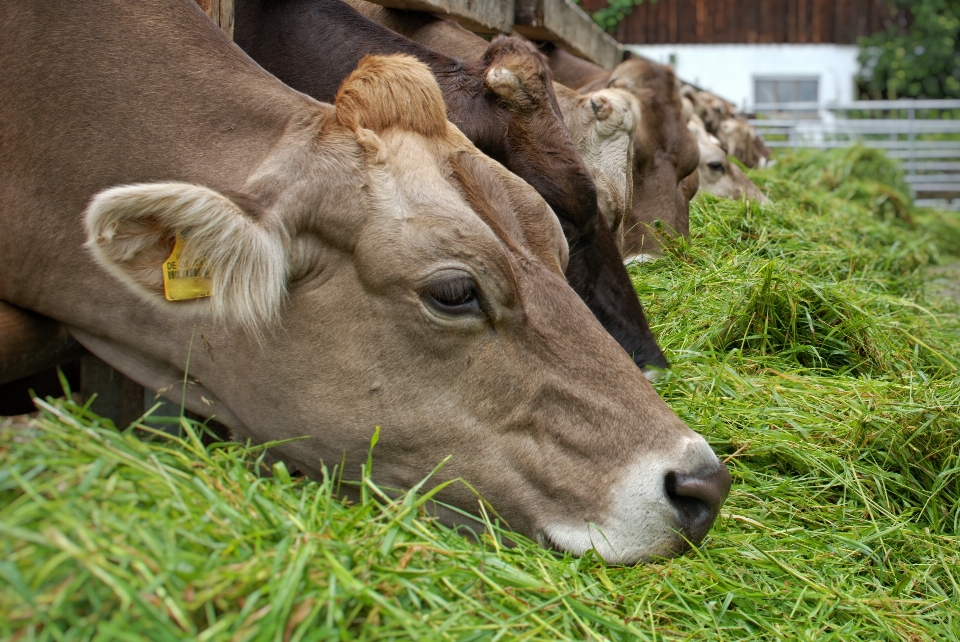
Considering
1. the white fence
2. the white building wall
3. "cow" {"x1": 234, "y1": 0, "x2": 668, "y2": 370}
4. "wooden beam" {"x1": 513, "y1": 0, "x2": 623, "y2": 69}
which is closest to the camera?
"cow" {"x1": 234, "y1": 0, "x2": 668, "y2": 370}

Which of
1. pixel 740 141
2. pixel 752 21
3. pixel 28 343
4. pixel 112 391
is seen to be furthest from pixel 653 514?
pixel 752 21

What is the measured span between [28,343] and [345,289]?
1109 millimetres

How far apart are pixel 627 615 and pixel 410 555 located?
23.7 inches

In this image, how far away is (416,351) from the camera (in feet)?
8.57

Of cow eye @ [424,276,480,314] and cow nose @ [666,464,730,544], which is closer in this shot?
cow nose @ [666,464,730,544]

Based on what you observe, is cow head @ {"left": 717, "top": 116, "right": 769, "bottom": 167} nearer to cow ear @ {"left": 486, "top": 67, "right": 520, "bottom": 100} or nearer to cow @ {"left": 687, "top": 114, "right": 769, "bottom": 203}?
cow @ {"left": 687, "top": 114, "right": 769, "bottom": 203}

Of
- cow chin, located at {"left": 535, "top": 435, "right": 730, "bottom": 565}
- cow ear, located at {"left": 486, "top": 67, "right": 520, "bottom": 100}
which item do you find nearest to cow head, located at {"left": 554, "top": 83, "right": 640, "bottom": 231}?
cow ear, located at {"left": 486, "top": 67, "right": 520, "bottom": 100}

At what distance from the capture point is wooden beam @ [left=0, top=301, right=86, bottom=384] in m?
2.84

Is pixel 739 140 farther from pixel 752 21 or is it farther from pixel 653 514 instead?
pixel 752 21

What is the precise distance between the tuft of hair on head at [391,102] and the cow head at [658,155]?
304cm

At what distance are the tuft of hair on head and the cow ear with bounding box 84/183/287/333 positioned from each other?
1.62 ft

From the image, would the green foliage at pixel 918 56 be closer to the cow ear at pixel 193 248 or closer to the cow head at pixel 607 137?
the cow head at pixel 607 137

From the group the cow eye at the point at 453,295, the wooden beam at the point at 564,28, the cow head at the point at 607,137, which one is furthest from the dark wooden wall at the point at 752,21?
the cow eye at the point at 453,295

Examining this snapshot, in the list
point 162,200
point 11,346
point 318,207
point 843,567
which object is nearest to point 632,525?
point 843,567
